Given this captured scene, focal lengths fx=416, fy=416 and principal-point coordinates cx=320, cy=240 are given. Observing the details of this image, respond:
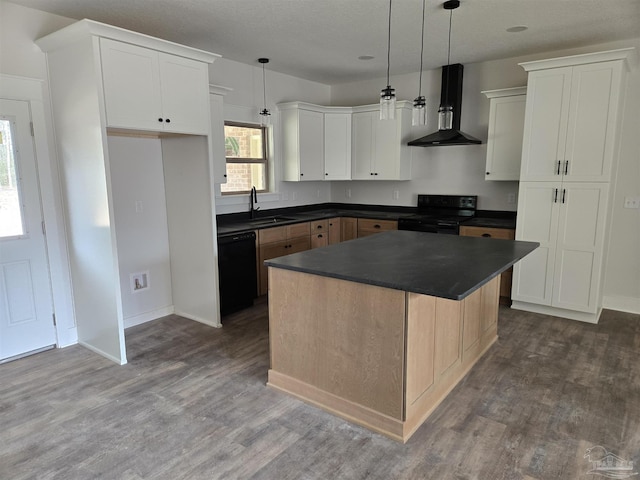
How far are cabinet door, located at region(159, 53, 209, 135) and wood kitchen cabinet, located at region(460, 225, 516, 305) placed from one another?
2.84 meters

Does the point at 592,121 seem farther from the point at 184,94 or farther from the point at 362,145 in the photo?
the point at 184,94

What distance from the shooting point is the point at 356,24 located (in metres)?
3.42

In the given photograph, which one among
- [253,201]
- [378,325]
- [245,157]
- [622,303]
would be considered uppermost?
[245,157]

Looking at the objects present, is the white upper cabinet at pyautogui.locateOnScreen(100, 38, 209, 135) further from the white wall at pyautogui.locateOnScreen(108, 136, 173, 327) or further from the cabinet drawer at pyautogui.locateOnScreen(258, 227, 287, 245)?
the cabinet drawer at pyautogui.locateOnScreen(258, 227, 287, 245)

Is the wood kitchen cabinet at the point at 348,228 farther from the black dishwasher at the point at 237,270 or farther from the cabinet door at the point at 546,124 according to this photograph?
the cabinet door at the point at 546,124

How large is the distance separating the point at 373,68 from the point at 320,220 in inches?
75.9

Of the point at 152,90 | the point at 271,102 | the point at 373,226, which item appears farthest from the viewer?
the point at 373,226

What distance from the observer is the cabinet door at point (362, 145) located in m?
5.39

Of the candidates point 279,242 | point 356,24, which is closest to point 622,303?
point 279,242

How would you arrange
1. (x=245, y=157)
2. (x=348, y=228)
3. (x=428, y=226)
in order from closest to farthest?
(x=428, y=226)
(x=245, y=157)
(x=348, y=228)

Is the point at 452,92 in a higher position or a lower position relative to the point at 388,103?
higher

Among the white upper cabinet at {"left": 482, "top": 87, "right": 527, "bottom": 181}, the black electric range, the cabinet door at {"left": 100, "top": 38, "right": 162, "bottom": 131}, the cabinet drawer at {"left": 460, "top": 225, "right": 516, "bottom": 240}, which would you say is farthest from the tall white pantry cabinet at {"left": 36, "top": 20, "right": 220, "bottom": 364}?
the white upper cabinet at {"left": 482, "top": 87, "right": 527, "bottom": 181}

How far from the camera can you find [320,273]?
2287 mm

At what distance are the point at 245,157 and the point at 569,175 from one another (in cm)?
339
